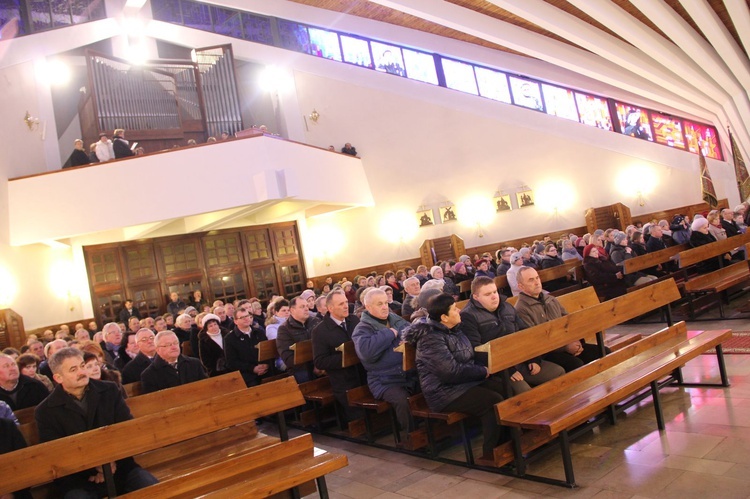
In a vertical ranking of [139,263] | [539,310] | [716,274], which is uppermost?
[139,263]

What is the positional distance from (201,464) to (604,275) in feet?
19.0

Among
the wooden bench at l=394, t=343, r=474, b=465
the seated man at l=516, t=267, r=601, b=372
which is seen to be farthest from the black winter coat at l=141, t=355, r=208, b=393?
the seated man at l=516, t=267, r=601, b=372

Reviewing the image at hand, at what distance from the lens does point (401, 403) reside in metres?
4.68

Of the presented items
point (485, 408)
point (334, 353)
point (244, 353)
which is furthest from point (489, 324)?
point (244, 353)

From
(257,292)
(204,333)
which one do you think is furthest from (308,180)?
(204,333)

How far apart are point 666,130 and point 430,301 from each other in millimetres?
18733

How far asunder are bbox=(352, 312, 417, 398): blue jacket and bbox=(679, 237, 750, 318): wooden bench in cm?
388

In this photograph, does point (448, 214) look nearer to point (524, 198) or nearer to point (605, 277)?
point (524, 198)

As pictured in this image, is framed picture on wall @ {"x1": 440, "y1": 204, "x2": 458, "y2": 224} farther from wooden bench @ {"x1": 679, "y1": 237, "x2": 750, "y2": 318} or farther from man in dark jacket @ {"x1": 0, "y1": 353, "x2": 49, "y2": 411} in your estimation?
man in dark jacket @ {"x1": 0, "y1": 353, "x2": 49, "y2": 411}

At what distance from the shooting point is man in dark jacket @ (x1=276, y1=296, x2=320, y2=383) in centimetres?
Answer: 602

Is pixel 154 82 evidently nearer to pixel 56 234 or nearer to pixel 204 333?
pixel 56 234

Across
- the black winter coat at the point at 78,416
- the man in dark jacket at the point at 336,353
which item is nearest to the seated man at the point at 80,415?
the black winter coat at the point at 78,416

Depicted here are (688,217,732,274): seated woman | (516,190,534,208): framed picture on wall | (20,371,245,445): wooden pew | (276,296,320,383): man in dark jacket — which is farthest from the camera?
(516,190,534,208): framed picture on wall

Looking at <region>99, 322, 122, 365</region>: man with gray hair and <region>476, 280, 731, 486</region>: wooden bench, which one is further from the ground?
<region>99, 322, 122, 365</region>: man with gray hair
